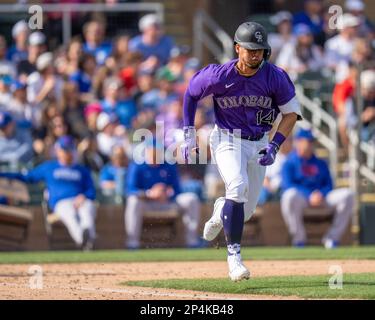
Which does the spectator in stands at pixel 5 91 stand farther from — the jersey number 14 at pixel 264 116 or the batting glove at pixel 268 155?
the batting glove at pixel 268 155

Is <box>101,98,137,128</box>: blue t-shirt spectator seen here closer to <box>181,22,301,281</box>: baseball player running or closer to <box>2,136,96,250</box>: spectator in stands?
<box>2,136,96,250</box>: spectator in stands

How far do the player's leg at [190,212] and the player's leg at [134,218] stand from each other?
0.58 metres

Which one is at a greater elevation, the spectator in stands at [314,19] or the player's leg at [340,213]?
the spectator in stands at [314,19]

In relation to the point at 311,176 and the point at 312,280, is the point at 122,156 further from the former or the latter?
the point at 312,280

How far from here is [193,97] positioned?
9.20m

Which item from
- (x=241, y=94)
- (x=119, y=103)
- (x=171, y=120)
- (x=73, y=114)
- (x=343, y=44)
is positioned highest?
(x=343, y=44)

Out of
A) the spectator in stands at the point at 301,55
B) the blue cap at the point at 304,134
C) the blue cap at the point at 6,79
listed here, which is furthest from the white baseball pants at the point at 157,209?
the spectator in stands at the point at 301,55

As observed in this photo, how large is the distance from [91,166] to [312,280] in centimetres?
710

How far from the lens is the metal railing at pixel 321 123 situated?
54.2ft

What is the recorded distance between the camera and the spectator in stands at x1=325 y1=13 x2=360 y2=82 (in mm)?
17297

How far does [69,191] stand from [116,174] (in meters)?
0.87

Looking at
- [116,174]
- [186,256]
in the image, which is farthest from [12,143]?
[186,256]

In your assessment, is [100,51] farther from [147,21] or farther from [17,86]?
[17,86]
